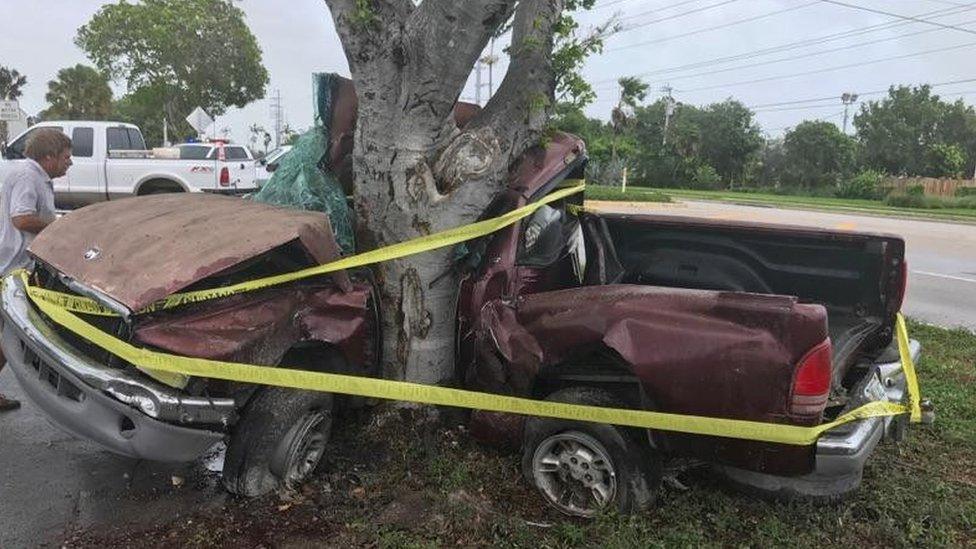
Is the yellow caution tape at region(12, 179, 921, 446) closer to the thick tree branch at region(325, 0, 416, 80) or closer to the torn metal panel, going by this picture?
the torn metal panel

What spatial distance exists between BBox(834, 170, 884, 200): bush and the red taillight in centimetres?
4860

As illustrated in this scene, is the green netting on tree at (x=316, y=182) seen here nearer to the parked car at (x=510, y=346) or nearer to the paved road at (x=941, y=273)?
the parked car at (x=510, y=346)

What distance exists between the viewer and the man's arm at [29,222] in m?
4.59

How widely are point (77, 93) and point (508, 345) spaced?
5529 cm

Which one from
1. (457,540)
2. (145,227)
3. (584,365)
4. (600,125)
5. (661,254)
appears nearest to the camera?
(457,540)

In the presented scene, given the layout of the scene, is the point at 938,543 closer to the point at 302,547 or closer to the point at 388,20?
the point at 302,547

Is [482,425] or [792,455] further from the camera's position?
[482,425]

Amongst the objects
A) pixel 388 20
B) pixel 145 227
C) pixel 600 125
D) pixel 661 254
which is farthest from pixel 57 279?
pixel 600 125

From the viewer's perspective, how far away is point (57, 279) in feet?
12.0

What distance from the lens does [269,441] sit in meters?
3.30

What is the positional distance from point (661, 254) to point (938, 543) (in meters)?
2.21

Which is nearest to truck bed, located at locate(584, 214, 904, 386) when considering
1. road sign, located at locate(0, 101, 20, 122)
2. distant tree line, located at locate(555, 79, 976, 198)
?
road sign, located at locate(0, 101, 20, 122)

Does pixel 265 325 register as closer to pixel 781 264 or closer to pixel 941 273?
pixel 781 264

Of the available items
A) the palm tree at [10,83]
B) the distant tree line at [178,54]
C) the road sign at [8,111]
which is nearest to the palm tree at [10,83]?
the palm tree at [10,83]
